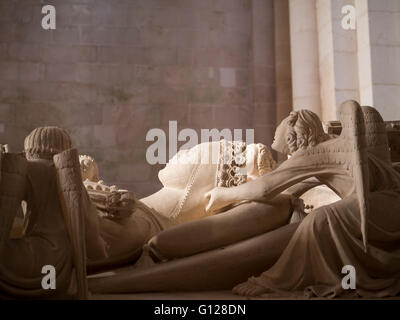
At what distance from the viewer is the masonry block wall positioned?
7375 millimetres

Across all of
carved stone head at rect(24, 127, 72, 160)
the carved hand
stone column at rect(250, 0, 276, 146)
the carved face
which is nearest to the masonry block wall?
stone column at rect(250, 0, 276, 146)

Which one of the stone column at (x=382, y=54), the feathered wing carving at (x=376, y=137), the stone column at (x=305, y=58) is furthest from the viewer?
the stone column at (x=305, y=58)

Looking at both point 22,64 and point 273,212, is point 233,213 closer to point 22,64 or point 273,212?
point 273,212

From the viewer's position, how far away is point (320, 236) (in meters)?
3.59

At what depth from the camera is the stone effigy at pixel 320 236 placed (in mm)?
3553

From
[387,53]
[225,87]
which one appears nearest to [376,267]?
[387,53]

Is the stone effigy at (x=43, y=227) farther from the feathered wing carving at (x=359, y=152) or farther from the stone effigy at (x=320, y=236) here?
the feathered wing carving at (x=359, y=152)

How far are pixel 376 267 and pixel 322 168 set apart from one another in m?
0.72

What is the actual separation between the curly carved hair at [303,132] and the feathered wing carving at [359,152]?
28cm

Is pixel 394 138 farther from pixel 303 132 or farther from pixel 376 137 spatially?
pixel 303 132
